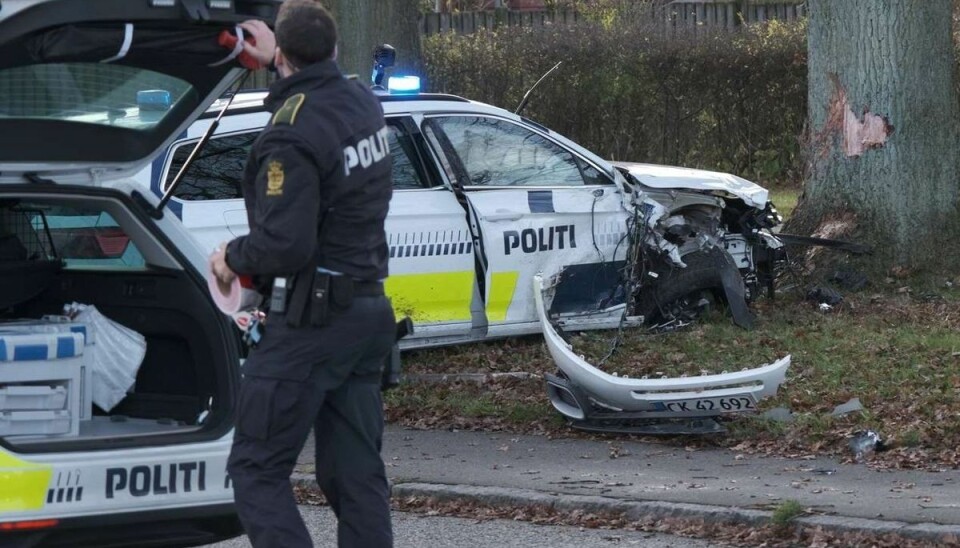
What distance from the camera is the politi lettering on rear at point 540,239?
360 inches

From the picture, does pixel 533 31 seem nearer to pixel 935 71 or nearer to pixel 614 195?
pixel 935 71

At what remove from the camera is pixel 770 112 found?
61.0ft

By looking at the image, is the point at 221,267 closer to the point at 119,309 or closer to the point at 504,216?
the point at 119,309

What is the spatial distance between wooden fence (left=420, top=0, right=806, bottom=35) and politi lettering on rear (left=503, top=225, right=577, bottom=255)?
29.7 ft

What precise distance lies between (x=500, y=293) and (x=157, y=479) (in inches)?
181

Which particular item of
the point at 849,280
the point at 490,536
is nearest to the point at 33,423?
the point at 490,536

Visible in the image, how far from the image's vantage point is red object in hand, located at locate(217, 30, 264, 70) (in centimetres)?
474

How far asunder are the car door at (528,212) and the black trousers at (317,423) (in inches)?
174

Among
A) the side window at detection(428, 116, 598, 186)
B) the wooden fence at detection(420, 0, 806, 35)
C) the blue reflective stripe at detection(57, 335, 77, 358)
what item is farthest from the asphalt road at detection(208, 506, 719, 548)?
the wooden fence at detection(420, 0, 806, 35)

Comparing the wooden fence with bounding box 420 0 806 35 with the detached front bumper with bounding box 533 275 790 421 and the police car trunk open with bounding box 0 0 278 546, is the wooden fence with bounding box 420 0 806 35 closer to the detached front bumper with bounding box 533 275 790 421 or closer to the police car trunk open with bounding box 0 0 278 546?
the detached front bumper with bounding box 533 275 790 421

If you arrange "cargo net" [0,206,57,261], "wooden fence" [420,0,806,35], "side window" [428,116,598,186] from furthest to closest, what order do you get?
"wooden fence" [420,0,806,35], "side window" [428,116,598,186], "cargo net" [0,206,57,261]

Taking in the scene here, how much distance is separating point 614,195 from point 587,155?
311 mm

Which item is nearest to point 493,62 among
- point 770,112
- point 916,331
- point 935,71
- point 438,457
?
point 770,112

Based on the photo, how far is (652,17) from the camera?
64.2 ft
